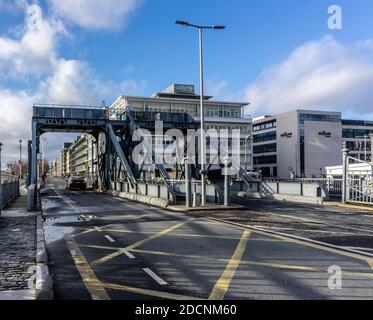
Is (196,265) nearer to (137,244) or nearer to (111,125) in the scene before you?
(137,244)

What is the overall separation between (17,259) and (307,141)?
12570cm

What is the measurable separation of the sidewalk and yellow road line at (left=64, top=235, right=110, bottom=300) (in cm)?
84

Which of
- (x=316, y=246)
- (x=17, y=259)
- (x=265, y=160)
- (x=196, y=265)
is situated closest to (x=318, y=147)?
(x=265, y=160)

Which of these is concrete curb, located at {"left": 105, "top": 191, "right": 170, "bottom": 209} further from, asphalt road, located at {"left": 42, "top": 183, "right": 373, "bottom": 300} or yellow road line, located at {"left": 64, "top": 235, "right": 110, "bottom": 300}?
yellow road line, located at {"left": 64, "top": 235, "right": 110, "bottom": 300}

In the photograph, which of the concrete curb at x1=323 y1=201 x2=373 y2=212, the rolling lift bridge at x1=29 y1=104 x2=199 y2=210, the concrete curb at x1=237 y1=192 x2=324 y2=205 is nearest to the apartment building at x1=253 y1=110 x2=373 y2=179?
the rolling lift bridge at x1=29 y1=104 x2=199 y2=210

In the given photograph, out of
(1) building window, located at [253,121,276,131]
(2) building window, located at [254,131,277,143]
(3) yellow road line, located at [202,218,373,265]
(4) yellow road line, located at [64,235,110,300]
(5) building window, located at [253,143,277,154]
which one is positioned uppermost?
(1) building window, located at [253,121,276,131]

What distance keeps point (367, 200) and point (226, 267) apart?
16837mm

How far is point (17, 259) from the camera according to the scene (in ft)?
30.0

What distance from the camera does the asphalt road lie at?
6.59 metres

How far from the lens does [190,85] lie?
396 feet

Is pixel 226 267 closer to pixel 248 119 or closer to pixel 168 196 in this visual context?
pixel 168 196

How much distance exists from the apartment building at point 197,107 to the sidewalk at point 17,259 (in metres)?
87.4
